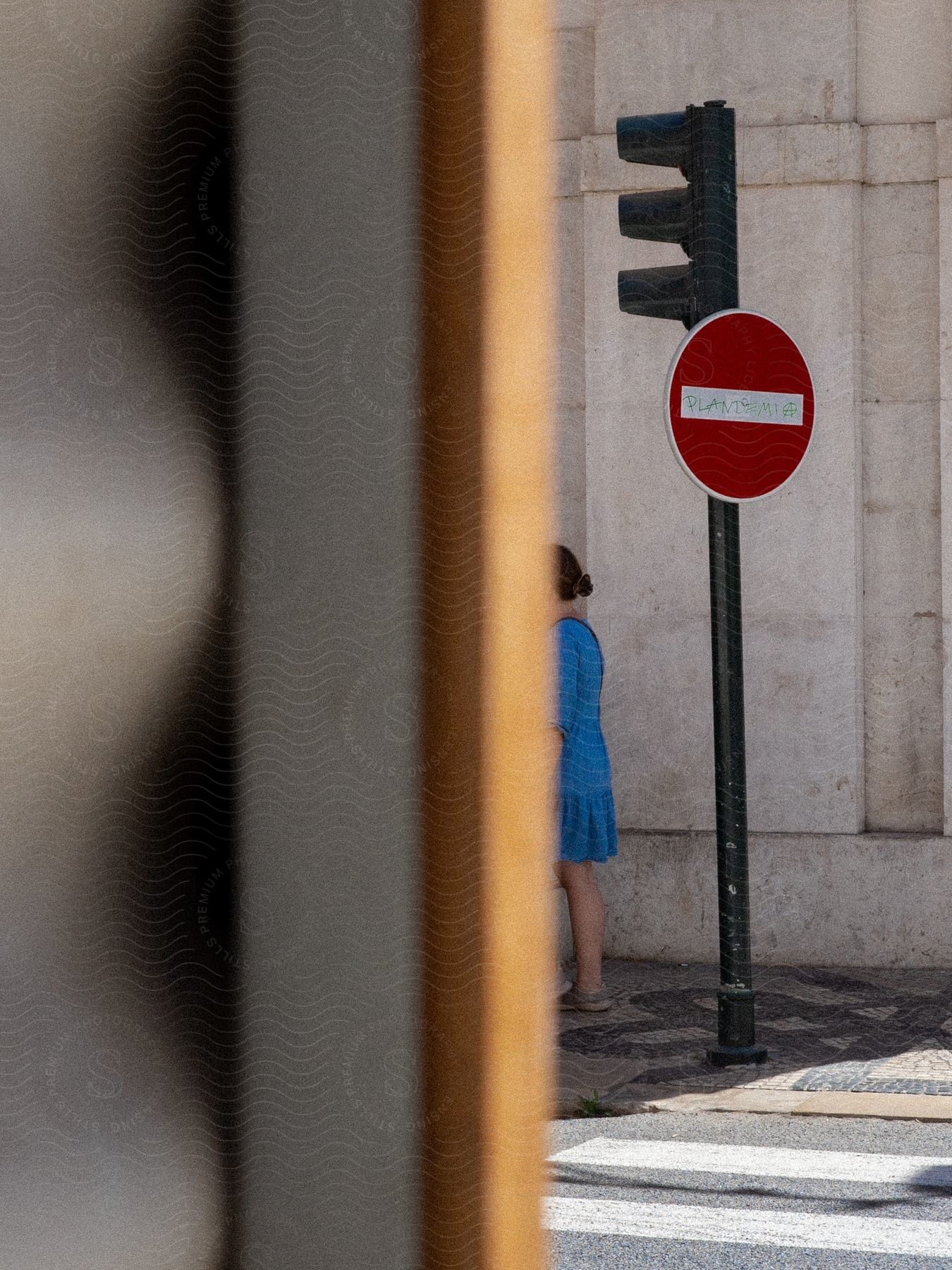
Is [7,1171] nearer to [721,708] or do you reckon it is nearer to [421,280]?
[421,280]

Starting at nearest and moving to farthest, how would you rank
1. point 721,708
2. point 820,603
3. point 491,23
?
point 491,23, point 721,708, point 820,603

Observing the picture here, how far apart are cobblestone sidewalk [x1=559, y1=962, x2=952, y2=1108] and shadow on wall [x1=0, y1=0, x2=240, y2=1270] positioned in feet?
18.7

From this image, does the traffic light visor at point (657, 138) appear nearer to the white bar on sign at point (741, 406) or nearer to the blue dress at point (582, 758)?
the white bar on sign at point (741, 406)

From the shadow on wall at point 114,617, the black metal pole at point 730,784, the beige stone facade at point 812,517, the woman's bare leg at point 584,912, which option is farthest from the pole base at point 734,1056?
the shadow on wall at point 114,617

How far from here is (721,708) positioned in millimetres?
6836

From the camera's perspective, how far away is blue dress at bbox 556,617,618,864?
729 cm

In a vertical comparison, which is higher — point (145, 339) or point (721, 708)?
point (145, 339)

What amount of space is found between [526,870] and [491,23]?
333 mm

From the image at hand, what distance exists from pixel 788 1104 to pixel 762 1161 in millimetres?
755

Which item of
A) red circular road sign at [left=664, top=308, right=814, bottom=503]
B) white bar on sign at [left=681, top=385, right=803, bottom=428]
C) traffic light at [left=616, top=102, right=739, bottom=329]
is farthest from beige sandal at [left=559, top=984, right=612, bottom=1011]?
traffic light at [left=616, top=102, right=739, bottom=329]

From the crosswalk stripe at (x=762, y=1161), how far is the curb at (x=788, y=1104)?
0.45m

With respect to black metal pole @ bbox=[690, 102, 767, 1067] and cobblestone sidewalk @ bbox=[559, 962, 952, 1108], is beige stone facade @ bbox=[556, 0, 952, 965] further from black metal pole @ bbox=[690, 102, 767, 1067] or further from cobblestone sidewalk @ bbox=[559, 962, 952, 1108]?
black metal pole @ bbox=[690, 102, 767, 1067]

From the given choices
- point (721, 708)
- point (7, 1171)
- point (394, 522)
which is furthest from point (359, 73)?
point (721, 708)

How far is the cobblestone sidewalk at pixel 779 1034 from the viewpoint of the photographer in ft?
21.7
